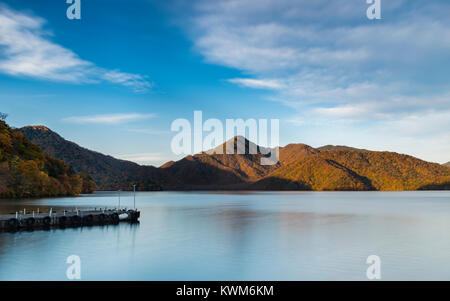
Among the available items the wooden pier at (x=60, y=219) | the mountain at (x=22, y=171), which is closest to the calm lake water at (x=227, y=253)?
the wooden pier at (x=60, y=219)

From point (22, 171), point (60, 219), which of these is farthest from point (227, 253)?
point (22, 171)

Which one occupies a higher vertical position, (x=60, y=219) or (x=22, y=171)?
(x=22, y=171)

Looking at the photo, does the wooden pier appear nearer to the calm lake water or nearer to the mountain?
the calm lake water

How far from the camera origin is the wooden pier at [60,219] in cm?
4713

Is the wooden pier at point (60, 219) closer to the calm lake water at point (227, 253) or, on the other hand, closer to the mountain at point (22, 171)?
the calm lake water at point (227, 253)

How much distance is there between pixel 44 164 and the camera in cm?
14950

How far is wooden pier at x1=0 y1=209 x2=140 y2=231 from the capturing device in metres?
47.1

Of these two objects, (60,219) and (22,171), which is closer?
(60,219)

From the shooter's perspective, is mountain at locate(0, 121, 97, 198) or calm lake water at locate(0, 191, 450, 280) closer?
calm lake water at locate(0, 191, 450, 280)

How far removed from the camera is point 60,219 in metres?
53.0

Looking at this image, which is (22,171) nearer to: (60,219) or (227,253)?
(60,219)

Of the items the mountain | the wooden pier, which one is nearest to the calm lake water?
the wooden pier

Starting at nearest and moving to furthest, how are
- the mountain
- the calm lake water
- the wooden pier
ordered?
the calm lake water, the wooden pier, the mountain
